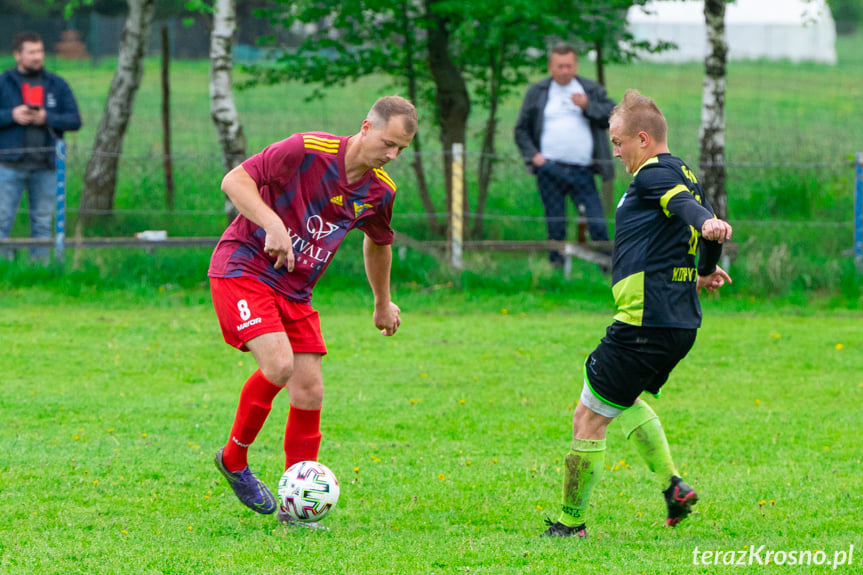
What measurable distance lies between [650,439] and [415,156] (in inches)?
342

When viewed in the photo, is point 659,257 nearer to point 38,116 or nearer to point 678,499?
point 678,499

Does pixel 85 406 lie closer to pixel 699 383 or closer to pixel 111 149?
pixel 699 383

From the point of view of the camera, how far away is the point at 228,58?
1271 cm

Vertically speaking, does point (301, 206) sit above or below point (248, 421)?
above

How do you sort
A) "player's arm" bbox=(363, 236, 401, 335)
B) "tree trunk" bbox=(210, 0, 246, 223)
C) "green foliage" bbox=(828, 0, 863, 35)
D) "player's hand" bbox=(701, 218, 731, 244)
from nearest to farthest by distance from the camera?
"player's hand" bbox=(701, 218, 731, 244) < "player's arm" bbox=(363, 236, 401, 335) < "tree trunk" bbox=(210, 0, 246, 223) < "green foliage" bbox=(828, 0, 863, 35)

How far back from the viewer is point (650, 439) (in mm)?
5062

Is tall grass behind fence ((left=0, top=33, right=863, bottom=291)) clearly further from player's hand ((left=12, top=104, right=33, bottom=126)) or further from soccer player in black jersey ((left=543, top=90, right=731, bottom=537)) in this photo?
soccer player in black jersey ((left=543, top=90, right=731, bottom=537))

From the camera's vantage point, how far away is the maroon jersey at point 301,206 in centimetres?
508

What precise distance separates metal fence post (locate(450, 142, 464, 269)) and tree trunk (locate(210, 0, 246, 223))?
2499mm

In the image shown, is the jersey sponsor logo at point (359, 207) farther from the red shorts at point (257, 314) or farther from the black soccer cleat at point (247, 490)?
the black soccer cleat at point (247, 490)

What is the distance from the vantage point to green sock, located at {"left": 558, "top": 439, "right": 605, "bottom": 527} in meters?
4.96

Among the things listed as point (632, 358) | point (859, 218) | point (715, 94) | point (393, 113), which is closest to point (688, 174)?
point (632, 358)

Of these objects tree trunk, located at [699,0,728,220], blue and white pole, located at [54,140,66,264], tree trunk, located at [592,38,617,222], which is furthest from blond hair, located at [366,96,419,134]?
tree trunk, located at [592,38,617,222]

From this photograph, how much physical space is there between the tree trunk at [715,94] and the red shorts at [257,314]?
328 inches
